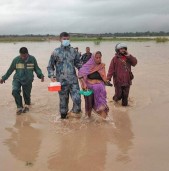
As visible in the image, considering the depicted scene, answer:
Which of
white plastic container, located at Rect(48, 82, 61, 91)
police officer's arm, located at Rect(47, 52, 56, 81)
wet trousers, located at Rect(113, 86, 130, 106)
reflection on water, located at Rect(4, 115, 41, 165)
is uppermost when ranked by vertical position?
police officer's arm, located at Rect(47, 52, 56, 81)

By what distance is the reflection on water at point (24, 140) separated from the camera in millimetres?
5465

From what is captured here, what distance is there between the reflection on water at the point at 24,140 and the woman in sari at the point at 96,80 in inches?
49.0

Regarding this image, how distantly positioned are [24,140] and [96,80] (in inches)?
72.3

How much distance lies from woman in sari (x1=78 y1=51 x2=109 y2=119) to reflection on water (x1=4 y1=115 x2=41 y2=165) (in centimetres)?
124

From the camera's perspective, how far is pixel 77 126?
704cm

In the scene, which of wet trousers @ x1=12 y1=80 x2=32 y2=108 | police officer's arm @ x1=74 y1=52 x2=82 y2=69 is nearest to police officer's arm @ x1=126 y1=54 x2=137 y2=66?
police officer's arm @ x1=74 y1=52 x2=82 y2=69

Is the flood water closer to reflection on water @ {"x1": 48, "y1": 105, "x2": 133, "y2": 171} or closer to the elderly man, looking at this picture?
reflection on water @ {"x1": 48, "y1": 105, "x2": 133, "y2": 171}

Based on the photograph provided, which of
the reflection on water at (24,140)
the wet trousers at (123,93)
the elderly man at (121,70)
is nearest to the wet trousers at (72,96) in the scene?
the reflection on water at (24,140)

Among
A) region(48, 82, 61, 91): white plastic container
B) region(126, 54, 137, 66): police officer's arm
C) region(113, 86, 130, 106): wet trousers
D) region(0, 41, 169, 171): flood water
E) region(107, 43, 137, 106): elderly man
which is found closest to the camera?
region(0, 41, 169, 171): flood water

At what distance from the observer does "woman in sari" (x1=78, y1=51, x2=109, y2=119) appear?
23.2 ft

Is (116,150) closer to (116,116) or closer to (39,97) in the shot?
(116,116)

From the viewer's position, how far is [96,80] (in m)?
7.15

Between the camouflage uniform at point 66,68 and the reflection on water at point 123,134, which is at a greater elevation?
the camouflage uniform at point 66,68

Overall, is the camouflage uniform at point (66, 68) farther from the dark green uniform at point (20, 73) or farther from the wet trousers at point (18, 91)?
the wet trousers at point (18, 91)
